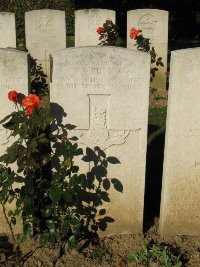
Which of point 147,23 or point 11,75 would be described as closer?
point 11,75

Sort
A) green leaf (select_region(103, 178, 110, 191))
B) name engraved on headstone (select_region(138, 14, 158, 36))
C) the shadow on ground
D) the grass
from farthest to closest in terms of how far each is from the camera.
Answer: name engraved on headstone (select_region(138, 14, 158, 36)) → the grass → the shadow on ground → green leaf (select_region(103, 178, 110, 191))

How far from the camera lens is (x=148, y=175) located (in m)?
5.45

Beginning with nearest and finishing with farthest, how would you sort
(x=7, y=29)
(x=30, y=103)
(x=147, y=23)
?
(x=30, y=103)
(x=7, y=29)
(x=147, y=23)

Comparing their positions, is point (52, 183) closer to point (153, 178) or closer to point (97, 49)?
point (97, 49)

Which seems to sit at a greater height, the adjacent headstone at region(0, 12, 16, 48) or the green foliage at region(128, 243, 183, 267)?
the adjacent headstone at region(0, 12, 16, 48)

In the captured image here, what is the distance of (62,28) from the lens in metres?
8.96

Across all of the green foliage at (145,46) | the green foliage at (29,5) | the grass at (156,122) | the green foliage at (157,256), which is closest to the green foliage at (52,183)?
the green foliage at (157,256)

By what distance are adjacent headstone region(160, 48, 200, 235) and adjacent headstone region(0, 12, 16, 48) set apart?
5630 millimetres

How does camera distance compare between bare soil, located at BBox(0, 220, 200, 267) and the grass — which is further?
the grass

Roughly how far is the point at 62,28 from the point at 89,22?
2.21ft

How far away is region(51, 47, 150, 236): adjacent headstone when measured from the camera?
3.68m

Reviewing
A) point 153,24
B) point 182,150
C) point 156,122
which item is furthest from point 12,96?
point 153,24

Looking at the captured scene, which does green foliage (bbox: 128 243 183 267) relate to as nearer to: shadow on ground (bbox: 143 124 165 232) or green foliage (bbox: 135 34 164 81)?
shadow on ground (bbox: 143 124 165 232)

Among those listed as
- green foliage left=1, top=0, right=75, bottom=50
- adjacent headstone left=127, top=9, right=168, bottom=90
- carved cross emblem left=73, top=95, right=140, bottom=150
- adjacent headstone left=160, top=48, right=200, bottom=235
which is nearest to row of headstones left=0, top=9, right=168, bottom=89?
adjacent headstone left=127, top=9, right=168, bottom=90
